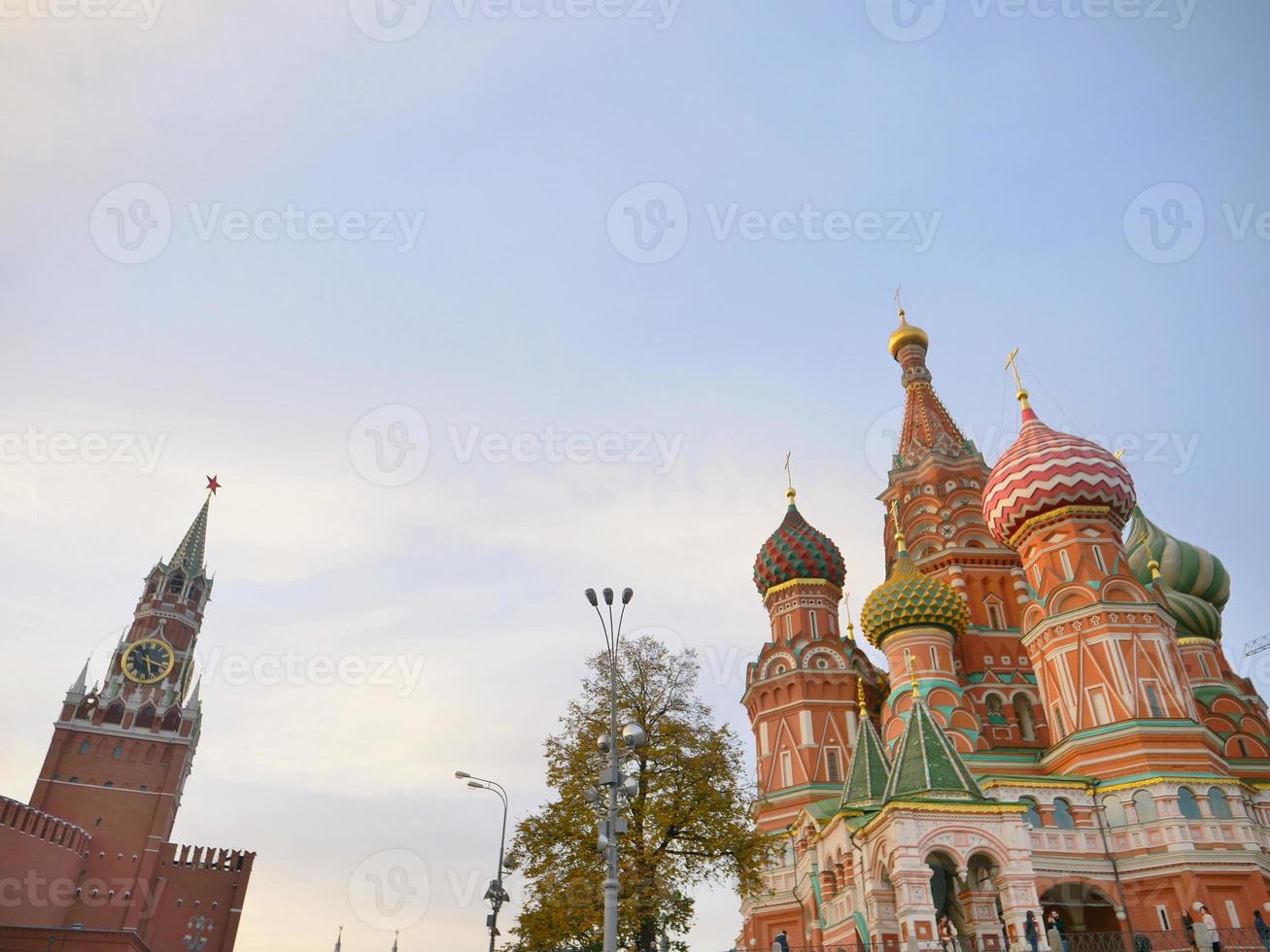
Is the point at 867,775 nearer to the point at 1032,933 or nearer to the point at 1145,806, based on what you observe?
the point at 1145,806

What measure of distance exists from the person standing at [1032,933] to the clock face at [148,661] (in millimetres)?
60720

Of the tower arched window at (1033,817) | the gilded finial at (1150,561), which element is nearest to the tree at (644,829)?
the tower arched window at (1033,817)

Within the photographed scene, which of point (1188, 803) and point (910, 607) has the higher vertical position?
point (910, 607)

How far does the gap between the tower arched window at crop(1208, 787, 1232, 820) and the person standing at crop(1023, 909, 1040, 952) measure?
36.2 ft

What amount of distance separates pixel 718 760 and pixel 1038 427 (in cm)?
2194

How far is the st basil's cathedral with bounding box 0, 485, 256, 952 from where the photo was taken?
145 ft

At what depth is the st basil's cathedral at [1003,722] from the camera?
2094 cm

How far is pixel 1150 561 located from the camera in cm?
3803

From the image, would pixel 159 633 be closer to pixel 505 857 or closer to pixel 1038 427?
pixel 505 857

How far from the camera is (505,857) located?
2111 centimetres

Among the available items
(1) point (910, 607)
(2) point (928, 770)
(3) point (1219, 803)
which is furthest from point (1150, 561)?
(2) point (928, 770)

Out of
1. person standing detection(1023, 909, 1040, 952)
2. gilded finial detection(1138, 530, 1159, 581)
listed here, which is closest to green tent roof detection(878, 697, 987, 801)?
person standing detection(1023, 909, 1040, 952)

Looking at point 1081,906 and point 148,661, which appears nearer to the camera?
point 1081,906

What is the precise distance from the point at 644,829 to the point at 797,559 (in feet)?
72.7
